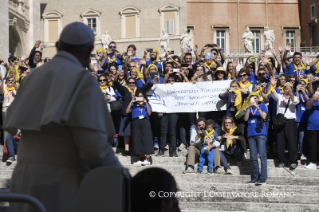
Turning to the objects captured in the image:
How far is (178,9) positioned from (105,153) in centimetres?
4661

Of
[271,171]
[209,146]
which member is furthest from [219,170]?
[271,171]

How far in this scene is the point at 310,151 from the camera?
12.1 m

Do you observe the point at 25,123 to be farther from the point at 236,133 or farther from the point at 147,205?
the point at 236,133

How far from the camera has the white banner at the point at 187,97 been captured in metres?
13.6

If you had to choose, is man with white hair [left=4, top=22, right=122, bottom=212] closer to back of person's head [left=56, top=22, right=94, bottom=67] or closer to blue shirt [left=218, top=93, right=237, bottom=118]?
back of person's head [left=56, top=22, right=94, bottom=67]

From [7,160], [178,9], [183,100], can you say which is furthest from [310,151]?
[178,9]

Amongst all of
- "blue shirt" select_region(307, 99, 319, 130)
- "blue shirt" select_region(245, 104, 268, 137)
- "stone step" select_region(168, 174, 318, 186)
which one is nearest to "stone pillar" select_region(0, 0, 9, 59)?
"blue shirt" select_region(245, 104, 268, 137)

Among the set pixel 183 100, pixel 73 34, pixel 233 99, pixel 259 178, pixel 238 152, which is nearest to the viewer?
pixel 73 34

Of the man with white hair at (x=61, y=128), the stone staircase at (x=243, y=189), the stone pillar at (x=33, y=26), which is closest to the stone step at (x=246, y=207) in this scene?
the stone staircase at (x=243, y=189)

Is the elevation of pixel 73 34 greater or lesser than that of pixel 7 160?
greater

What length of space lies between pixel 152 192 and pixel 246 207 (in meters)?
7.05

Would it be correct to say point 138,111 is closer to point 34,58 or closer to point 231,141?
point 231,141

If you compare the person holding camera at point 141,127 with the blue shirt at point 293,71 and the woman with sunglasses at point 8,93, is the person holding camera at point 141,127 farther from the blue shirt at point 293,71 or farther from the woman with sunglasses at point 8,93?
the blue shirt at point 293,71

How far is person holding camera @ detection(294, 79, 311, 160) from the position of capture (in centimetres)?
1246
